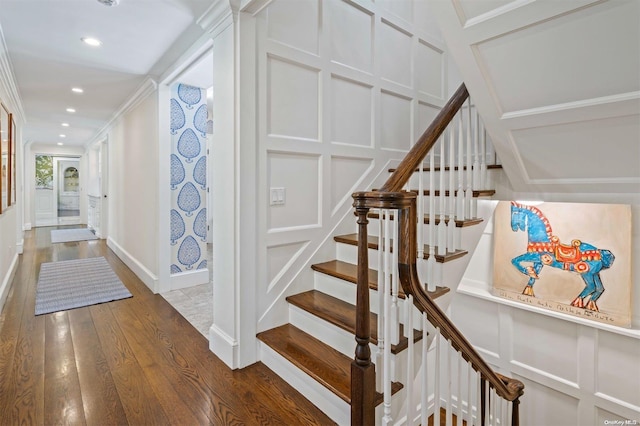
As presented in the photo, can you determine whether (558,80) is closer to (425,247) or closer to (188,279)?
(425,247)

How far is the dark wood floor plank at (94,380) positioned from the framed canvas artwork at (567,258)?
2.79 meters

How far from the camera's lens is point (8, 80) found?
3.48 metres

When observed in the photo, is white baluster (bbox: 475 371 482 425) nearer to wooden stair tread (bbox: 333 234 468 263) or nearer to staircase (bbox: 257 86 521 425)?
staircase (bbox: 257 86 521 425)

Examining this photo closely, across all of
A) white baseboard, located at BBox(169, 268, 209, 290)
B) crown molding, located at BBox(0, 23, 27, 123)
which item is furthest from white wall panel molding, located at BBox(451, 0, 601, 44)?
white baseboard, located at BBox(169, 268, 209, 290)

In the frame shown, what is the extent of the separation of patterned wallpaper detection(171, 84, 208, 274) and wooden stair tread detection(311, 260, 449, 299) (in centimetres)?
203

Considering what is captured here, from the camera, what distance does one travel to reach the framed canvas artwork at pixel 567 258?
84.1 inches

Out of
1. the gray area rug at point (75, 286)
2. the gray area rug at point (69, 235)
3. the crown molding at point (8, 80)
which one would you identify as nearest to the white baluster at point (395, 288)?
the gray area rug at point (75, 286)

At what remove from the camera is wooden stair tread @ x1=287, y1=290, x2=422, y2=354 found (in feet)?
5.65

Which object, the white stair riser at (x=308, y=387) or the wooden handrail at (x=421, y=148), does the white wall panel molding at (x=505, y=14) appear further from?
the white stair riser at (x=308, y=387)

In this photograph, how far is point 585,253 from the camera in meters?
2.28

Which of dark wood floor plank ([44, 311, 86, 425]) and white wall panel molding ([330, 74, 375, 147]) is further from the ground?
white wall panel molding ([330, 74, 375, 147])

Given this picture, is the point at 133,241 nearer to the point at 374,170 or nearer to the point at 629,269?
the point at 374,170

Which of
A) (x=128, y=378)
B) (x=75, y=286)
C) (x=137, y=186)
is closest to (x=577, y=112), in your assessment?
(x=128, y=378)

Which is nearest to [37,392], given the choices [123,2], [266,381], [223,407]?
[223,407]
